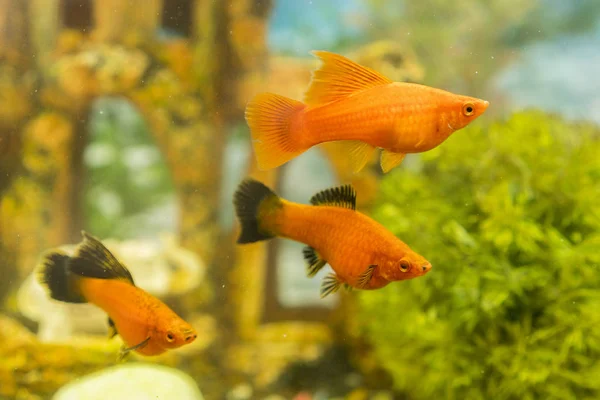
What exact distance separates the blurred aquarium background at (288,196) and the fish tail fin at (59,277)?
565mm

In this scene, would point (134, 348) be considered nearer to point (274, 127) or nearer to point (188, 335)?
point (188, 335)

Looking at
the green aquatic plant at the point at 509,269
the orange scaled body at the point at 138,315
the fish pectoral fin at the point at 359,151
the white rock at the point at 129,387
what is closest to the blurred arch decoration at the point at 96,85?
the white rock at the point at 129,387

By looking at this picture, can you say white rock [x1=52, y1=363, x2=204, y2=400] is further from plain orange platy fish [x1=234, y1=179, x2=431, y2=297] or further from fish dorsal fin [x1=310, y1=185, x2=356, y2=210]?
fish dorsal fin [x1=310, y1=185, x2=356, y2=210]

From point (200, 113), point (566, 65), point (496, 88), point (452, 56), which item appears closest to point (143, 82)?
point (200, 113)

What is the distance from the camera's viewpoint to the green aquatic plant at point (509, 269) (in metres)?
1.73

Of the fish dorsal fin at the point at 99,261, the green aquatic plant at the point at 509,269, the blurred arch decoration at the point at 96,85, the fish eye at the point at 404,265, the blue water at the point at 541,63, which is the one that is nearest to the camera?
the fish eye at the point at 404,265

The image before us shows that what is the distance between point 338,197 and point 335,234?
9cm

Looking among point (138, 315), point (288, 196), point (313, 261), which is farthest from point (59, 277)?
point (288, 196)

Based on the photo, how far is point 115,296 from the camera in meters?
1.19

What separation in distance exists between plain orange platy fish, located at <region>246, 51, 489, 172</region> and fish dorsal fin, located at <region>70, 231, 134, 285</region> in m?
0.47

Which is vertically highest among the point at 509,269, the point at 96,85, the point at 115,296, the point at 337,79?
the point at 337,79

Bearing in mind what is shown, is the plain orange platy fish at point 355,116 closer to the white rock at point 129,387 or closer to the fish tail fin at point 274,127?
the fish tail fin at point 274,127

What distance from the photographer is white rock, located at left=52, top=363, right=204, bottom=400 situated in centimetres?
186

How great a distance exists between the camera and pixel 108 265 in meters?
1.19
